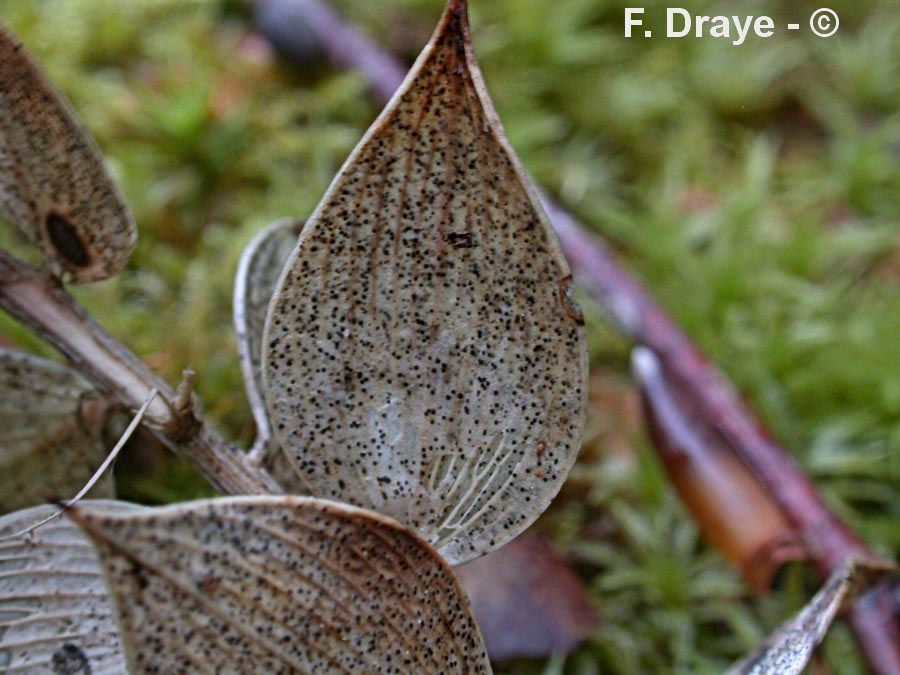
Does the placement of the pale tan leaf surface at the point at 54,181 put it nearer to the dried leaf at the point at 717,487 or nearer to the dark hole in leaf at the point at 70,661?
the dark hole in leaf at the point at 70,661

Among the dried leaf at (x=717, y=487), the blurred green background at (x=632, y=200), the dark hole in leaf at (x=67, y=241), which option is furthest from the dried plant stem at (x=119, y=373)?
the dried leaf at (x=717, y=487)

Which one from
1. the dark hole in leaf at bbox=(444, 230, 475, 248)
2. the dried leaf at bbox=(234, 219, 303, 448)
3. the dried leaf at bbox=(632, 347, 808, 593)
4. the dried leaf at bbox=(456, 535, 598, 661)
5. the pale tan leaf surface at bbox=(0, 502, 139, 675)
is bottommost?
the dried leaf at bbox=(456, 535, 598, 661)

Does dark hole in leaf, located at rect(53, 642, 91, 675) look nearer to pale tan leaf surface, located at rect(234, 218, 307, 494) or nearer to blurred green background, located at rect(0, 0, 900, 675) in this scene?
pale tan leaf surface, located at rect(234, 218, 307, 494)

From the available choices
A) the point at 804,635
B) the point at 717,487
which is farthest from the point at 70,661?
the point at 717,487

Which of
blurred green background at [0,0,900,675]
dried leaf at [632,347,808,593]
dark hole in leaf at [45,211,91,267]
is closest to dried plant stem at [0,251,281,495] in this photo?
dark hole in leaf at [45,211,91,267]

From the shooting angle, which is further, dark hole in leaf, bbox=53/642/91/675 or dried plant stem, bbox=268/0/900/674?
dried plant stem, bbox=268/0/900/674
